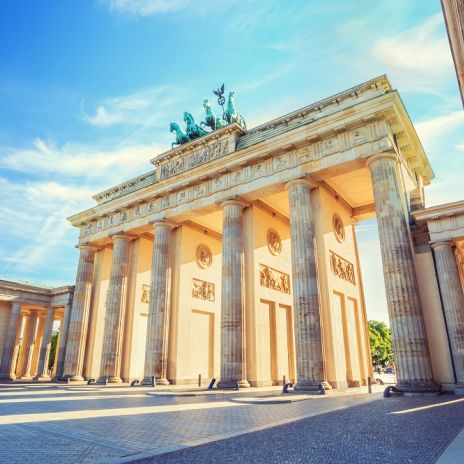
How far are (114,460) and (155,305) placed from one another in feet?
65.4

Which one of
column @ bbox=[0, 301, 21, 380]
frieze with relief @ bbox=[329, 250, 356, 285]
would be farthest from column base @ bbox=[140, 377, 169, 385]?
column @ bbox=[0, 301, 21, 380]

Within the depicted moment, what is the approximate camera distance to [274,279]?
24938mm

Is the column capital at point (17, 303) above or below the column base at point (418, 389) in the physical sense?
above

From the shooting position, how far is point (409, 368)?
587 inches

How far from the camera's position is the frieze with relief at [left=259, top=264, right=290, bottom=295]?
23.9 metres

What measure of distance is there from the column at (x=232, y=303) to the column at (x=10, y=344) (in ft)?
84.0

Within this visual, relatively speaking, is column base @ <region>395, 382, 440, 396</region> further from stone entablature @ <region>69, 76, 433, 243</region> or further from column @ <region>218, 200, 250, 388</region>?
stone entablature @ <region>69, 76, 433, 243</region>

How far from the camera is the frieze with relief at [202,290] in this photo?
27156 millimetres

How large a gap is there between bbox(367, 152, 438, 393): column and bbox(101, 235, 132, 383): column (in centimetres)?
1869

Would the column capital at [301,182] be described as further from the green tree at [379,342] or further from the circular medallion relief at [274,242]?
the green tree at [379,342]

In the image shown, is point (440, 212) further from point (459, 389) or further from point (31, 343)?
point (31, 343)

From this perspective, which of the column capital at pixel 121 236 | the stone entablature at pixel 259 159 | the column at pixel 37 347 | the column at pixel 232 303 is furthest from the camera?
the column at pixel 37 347

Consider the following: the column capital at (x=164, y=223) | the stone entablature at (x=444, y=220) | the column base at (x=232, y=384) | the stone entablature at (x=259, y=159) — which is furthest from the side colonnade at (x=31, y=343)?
the stone entablature at (x=444, y=220)

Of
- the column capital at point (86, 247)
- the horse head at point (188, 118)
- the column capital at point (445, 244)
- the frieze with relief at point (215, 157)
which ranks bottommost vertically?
the column capital at point (445, 244)
